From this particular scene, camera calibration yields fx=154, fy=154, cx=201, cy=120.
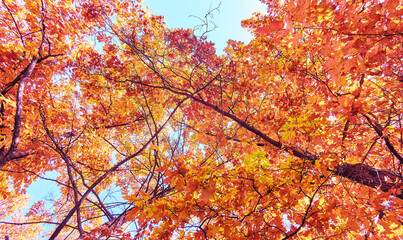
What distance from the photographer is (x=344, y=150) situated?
7.64 feet

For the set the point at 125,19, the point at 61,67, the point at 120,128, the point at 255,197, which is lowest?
the point at 255,197

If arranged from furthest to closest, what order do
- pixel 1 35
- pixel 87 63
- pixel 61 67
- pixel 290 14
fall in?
pixel 87 63, pixel 61 67, pixel 1 35, pixel 290 14

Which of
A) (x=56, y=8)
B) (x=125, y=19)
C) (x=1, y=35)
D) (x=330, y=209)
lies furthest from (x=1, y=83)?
(x=330, y=209)

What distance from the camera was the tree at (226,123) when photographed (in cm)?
168

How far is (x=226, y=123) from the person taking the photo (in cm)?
497

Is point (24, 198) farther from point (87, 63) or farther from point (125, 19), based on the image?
point (125, 19)

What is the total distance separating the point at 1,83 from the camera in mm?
3186

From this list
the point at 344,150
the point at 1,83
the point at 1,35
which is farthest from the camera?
the point at 1,35

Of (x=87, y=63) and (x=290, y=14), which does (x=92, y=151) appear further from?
(x=290, y=14)

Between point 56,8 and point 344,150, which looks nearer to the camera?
point 344,150

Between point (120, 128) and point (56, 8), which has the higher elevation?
point (56, 8)

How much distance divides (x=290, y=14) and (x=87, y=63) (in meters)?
5.96

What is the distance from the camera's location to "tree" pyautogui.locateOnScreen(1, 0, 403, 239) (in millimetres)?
1680

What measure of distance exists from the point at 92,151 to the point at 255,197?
18.9 feet
